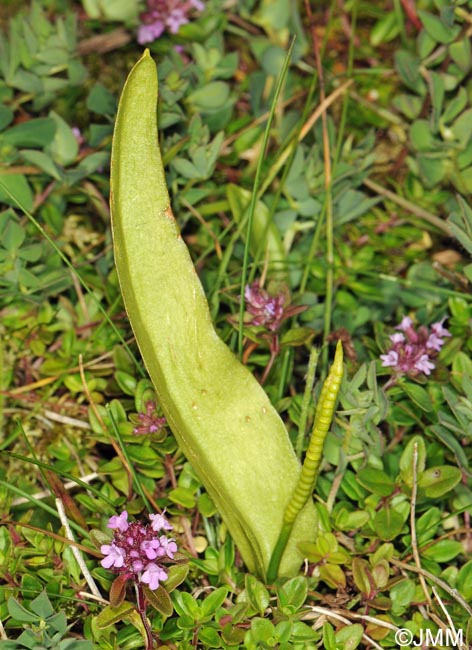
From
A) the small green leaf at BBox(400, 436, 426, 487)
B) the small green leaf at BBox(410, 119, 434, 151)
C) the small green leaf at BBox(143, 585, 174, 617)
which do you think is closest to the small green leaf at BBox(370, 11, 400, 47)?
the small green leaf at BBox(410, 119, 434, 151)

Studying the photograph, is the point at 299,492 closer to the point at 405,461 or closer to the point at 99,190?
the point at 405,461

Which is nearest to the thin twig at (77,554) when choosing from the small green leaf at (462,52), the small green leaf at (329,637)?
the small green leaf at (329,637)

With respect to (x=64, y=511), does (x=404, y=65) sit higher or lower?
higher

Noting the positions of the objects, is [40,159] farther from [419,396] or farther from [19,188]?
[419,396]

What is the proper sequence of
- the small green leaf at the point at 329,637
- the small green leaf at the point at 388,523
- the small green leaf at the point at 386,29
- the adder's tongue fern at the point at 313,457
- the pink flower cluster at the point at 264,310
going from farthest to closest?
the small green leaf at the point at 386,29 < the pink flower cluster at the point at 264,310 < the small green leaf at the point at 388,523 < the small green leaf at the point at 329,637 < the adder's tongue fern at the point at 313,457

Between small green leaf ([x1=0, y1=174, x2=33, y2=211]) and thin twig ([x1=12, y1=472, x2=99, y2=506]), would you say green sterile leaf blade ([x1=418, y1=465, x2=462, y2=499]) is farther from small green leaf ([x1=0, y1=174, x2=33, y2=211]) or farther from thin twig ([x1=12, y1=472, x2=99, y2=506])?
small green leaf ([x1=0, y1=174, x2=33, y2=211])

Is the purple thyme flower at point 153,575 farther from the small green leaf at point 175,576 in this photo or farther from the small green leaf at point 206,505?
the small green leaf at point 206,505

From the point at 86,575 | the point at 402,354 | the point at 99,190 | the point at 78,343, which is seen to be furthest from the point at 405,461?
the point at 99,190
